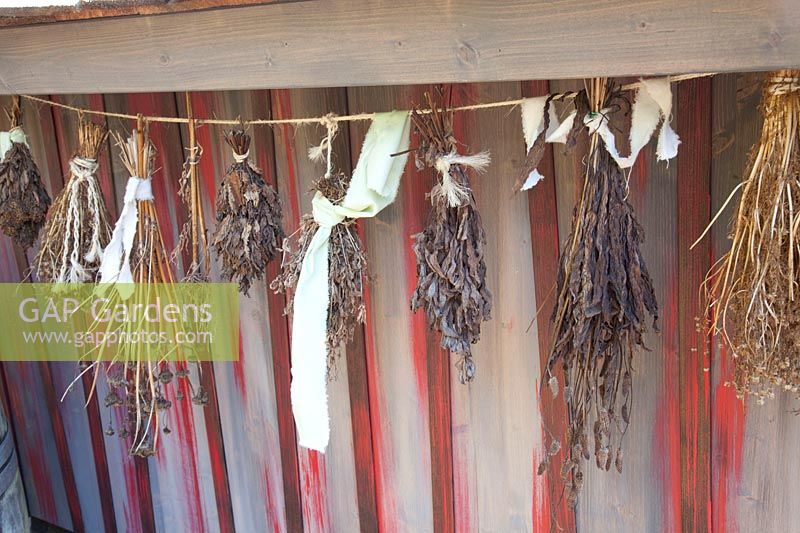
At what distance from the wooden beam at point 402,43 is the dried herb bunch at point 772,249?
0.18m

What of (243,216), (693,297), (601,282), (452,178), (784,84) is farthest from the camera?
(243,216)

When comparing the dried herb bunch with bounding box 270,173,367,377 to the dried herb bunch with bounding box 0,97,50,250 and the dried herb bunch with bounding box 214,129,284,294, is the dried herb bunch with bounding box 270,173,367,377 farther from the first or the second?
the dried herb bunch with bounding box 0,97,50,250

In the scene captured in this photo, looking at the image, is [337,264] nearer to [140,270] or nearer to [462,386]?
[462,386]

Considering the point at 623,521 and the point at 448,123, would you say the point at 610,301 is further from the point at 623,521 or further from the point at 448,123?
the point at 623,521

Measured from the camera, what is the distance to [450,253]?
114 cm

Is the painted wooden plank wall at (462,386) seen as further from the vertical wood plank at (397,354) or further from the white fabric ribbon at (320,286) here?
the white fabric ribbon at (320,286)

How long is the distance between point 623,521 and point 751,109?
850mm

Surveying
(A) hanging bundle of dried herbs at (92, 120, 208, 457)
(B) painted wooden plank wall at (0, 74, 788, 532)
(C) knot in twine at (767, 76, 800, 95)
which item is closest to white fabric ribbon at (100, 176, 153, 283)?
(A) hanging bundle of dried herbs at (92, 120, 208, 457)

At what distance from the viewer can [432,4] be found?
95cm

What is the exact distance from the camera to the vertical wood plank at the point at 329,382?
5.06ft

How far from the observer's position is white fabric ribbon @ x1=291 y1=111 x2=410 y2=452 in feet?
4.08

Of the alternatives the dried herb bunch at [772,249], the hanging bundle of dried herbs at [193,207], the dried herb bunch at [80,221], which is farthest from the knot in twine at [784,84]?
the dried herb bunch at [80,221]

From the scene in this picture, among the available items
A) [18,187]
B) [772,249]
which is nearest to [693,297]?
[772,249]

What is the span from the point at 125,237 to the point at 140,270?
0.10 meters
